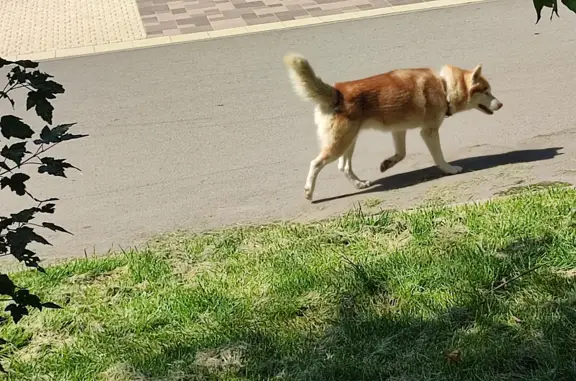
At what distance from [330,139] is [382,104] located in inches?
18.3

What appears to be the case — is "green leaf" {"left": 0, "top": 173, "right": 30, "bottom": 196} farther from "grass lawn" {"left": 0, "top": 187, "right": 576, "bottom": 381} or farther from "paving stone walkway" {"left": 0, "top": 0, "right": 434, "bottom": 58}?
"paving stone walkway" {"left": 0, "top": 0, "right": 434, "bottom": 58}

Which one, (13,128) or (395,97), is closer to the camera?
(13,128)

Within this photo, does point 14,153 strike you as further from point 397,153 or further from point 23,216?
point 397,153

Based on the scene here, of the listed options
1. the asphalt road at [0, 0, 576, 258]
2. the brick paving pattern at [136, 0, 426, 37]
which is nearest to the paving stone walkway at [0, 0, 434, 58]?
the brick paving pattern at [136, 0, 426, 37]

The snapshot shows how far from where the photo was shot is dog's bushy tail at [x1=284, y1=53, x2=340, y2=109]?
5.96m

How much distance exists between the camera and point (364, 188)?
21.3 feet

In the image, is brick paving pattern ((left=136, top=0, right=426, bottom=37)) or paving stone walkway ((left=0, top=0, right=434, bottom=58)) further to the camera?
brick paving pattern ((left=136, top=0, right=426, bottom=37))

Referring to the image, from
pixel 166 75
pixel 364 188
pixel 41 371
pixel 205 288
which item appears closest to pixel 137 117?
pixel 166 75

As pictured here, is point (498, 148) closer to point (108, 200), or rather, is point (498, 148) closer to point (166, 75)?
point (108, 200)

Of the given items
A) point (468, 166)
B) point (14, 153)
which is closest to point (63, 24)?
point (468, 166)

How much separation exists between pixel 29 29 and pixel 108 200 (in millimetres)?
6306

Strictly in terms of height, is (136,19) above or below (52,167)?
above

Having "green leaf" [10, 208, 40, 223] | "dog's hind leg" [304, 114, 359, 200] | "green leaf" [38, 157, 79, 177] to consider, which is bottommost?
"dog's hind leg" [304, 114, 359, 200]

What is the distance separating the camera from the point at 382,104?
624cm
